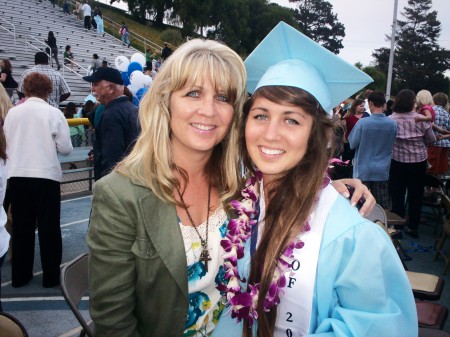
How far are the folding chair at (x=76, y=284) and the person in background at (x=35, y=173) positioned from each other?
1.86 metres

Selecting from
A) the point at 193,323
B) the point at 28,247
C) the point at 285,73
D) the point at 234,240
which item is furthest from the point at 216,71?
the point at 28,247

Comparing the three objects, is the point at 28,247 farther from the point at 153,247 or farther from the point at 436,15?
the point at 436,15

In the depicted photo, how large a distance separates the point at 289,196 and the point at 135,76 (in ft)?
20.1

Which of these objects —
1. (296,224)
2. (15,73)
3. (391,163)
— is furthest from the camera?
(15,73)

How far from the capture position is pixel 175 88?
1.73 metres

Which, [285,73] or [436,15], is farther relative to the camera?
[436,15]

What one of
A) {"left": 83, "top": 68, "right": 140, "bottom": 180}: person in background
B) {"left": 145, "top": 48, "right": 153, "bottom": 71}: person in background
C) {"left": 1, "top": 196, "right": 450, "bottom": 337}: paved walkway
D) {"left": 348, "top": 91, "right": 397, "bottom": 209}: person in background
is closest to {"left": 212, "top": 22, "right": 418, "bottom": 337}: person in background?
{"left": 1, "top": 196, "right": 450, "bottom": 337}: paved walkway

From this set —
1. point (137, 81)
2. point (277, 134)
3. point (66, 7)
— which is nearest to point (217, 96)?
point (277, 134)

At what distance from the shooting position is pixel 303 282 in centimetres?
142

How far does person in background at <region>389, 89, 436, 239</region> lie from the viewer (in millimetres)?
5504

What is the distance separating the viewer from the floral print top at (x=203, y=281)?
5.51ft

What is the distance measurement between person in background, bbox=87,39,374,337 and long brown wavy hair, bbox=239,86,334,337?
18 centimetres

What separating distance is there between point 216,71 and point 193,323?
3.48 ft

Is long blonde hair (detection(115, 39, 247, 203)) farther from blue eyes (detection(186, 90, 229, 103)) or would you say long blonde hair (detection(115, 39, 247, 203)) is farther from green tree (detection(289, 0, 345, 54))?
green tree (detection(289, 0, 345, 54))
